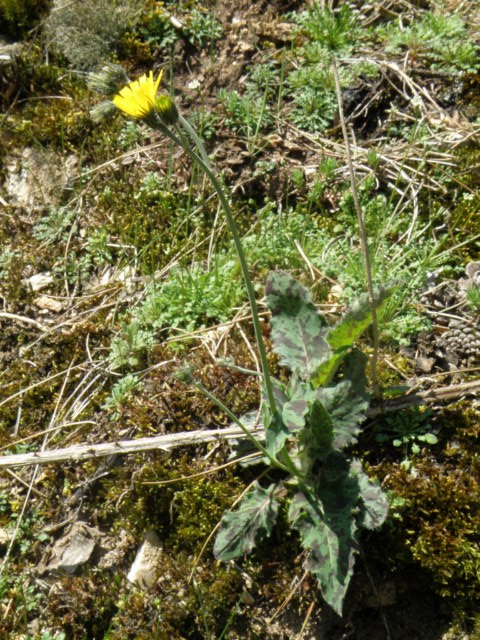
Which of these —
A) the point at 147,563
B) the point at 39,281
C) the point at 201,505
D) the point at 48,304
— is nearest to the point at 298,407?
the point at 201,505

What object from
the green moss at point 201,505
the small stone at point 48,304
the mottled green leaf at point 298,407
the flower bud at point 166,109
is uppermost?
the flower bud at point 166,109

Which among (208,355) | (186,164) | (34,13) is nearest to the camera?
(208,355)

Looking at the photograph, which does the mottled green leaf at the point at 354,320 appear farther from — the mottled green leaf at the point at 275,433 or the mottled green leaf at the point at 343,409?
the mottled green leaf at the point at 275,433

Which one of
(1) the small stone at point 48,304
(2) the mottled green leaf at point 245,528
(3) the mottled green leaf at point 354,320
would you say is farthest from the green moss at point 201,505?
(1) the small stone at point 48,304

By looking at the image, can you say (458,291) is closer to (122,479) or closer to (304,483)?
(304,483)

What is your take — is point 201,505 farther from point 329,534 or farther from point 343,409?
point 343,409

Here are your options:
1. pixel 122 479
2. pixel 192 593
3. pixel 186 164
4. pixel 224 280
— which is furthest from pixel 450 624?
pixel 186 164

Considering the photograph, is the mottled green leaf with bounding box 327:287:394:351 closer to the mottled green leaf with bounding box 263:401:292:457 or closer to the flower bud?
the mottled green leaf with bounding box 263:401:292:457

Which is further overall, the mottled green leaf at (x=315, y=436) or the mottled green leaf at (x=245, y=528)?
the mottled green leaf at (x=245, y=528)
